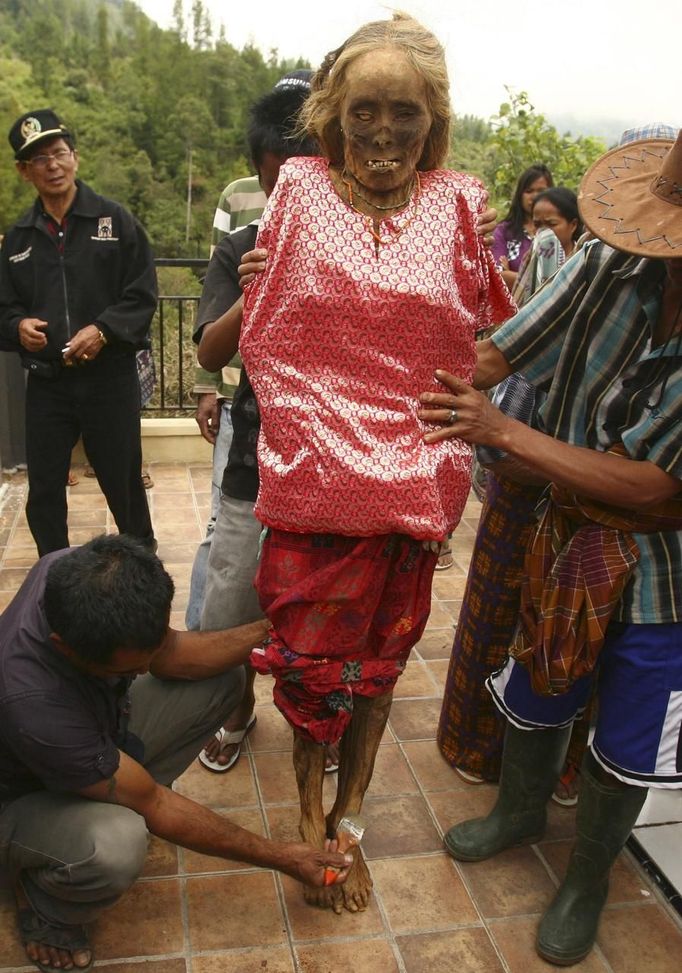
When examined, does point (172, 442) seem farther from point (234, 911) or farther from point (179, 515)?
point (234, 911)

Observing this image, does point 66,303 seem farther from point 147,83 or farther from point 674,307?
point 147,83

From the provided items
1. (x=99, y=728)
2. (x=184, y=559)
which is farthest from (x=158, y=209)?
(x=99, y=728)

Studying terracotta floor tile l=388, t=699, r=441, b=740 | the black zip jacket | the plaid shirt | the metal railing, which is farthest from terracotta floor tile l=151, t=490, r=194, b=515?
the plaid shirt

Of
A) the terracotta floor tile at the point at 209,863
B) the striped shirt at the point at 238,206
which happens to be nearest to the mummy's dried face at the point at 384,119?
the striped shirt at the point at 238,206

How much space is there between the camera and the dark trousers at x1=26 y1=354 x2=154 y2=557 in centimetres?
355

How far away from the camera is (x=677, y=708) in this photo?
1.97m

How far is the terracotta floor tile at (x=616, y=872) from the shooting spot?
2326 millimetres

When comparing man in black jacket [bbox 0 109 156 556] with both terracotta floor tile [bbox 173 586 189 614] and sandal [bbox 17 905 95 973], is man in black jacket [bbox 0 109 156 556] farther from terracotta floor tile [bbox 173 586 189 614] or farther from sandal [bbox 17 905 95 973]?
sandal [bbox 17 905 95 973]

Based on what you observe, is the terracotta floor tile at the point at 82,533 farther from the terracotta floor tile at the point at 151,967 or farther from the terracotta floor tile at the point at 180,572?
the terracotta floor tile at the point at 151,967

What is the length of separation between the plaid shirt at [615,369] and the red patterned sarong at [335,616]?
464 millimetres

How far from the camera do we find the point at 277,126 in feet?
7.72

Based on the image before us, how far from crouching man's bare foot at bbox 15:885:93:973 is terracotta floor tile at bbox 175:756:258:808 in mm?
586

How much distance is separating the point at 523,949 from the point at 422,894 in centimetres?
27

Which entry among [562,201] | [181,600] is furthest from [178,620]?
[562,201]
